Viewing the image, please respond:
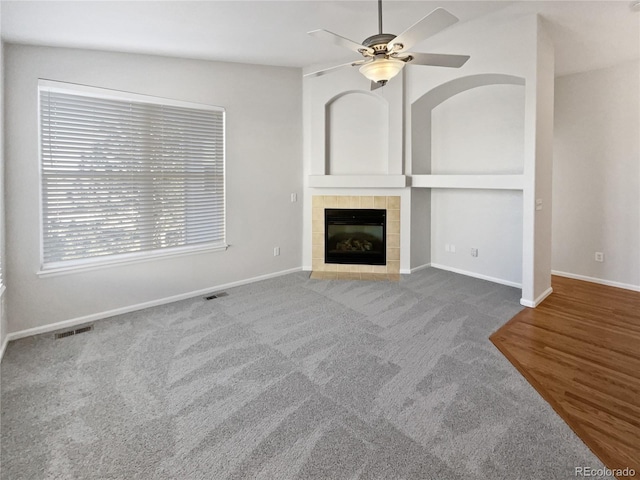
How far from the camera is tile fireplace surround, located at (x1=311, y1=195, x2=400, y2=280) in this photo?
5.15 metres

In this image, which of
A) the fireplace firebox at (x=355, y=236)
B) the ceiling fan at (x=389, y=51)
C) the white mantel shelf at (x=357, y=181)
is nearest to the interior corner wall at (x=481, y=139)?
the white mantel shelf at (x=357, y=181)

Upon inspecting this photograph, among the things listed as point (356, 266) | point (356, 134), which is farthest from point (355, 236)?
point (356, 134)

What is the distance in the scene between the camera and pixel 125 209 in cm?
379

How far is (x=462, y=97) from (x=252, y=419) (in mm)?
4864

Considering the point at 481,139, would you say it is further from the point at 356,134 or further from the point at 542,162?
the point at 356,134

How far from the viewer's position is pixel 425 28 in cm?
215

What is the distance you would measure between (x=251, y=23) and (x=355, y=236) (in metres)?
3.12

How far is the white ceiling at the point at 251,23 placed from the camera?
9.39ft

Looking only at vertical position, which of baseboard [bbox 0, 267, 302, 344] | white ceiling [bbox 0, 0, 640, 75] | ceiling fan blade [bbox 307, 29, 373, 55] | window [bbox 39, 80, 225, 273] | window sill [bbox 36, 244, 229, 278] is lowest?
baseboard [bbox 0, 267, 302, 344]

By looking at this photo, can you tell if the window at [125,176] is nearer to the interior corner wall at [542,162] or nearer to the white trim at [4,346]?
the white trim at [4,346]

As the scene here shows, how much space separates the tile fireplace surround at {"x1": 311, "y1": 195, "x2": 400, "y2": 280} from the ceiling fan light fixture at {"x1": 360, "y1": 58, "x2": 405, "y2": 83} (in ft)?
8.73

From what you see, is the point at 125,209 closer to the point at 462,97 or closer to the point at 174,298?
the point at 174,298

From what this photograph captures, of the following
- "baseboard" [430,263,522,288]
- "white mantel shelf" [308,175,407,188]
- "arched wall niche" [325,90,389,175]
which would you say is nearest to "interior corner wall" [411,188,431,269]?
"baseboard" [430,263,522,288]

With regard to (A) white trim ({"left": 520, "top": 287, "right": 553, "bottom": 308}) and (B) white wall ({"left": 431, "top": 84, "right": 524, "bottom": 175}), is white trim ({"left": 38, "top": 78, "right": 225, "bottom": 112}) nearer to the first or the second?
(B) white wall ({"left": 431, "top": 84, "right": 524, "bottom": 175})
